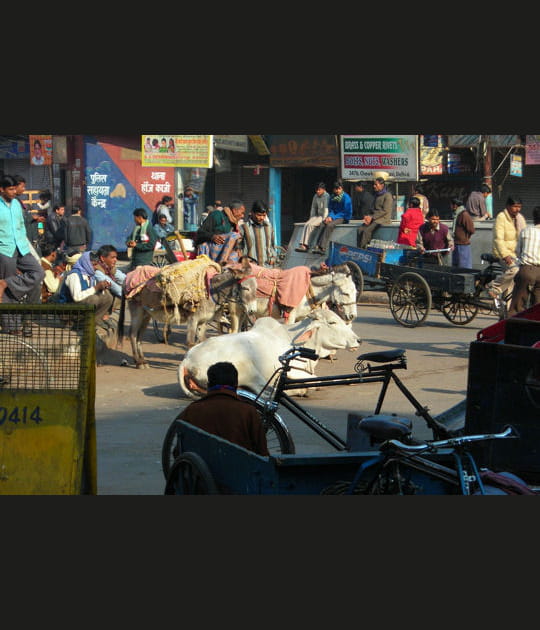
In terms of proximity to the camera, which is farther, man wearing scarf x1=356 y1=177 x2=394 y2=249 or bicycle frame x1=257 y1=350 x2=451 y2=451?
man wearing scarf x1=356 y1=177 x2=394 y2=249

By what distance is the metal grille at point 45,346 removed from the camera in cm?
521

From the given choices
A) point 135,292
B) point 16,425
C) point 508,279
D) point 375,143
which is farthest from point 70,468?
point 375,143

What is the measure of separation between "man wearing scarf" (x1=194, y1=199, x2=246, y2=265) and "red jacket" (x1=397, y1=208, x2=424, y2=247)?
13.1 feet

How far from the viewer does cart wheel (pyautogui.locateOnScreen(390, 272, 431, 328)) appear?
14773 mm

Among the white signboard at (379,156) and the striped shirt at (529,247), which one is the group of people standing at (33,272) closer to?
the striped shirt at (529,247)

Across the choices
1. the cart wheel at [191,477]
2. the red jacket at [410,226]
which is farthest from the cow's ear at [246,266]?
the cart wheel at [191,477]

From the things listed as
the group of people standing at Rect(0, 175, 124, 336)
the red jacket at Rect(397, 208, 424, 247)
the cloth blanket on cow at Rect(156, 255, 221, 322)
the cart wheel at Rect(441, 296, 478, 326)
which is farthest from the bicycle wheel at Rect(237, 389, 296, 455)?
the red jacket at Rect(397, 208, 424, 247)

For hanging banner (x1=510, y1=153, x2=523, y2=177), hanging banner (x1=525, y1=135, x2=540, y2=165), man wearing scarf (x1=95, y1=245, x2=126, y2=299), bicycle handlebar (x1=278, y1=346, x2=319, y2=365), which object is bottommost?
bicycle handlebar (x1=278, y1=346, x2=319, y2=365)

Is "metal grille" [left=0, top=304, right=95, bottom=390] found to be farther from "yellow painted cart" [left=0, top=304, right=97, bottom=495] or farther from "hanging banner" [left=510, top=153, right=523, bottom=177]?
"hanging banner" [left=510, top=153, right=523, bottom=177]

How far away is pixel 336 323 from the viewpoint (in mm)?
9984

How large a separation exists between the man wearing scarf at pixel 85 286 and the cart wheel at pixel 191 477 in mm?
6511

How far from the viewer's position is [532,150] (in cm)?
2447

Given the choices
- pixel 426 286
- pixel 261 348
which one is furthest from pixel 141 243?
pixel 261 348

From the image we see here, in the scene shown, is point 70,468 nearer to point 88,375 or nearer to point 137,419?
point 88,375
